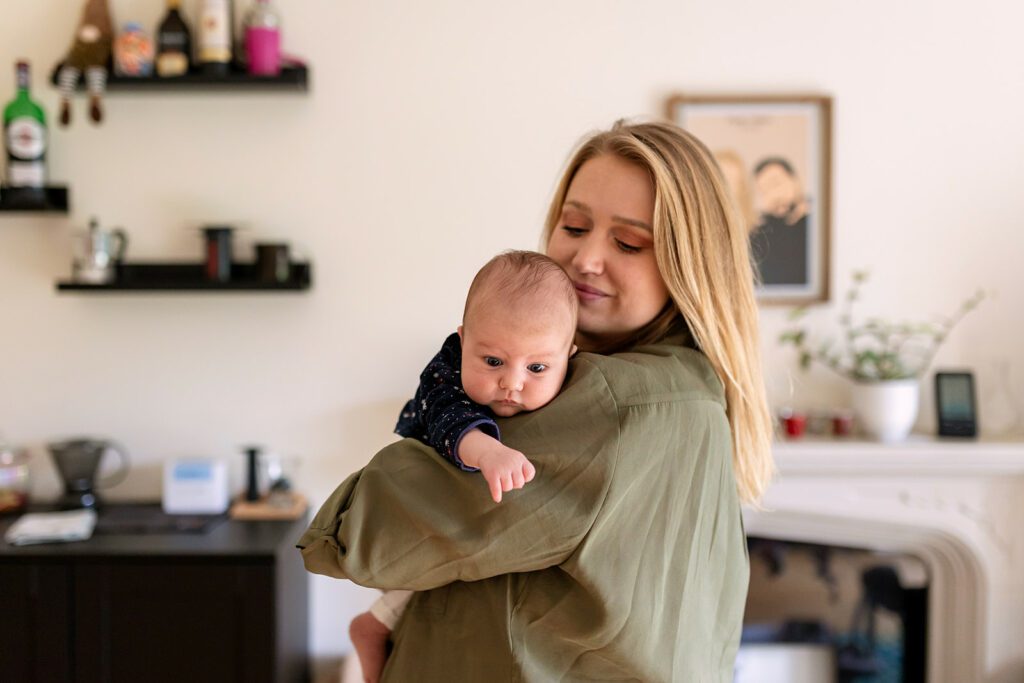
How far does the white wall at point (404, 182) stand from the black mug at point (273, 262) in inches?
4.8

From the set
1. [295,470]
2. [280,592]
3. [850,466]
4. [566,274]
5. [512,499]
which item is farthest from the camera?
[295,470]

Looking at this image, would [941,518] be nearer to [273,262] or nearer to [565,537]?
[273,262]

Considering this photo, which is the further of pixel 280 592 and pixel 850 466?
pixel 850 466

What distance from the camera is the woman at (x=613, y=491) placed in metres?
0.92

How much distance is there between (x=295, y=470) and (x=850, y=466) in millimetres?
1735

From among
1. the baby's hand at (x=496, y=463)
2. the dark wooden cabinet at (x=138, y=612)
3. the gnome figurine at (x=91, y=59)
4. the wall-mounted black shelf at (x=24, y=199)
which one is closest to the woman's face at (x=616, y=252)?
the baby's hand at (x=496, y=463)

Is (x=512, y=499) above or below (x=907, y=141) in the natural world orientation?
below

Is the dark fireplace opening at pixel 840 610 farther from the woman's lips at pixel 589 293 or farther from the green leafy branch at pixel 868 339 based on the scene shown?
the woman's lips at pixel 589 293

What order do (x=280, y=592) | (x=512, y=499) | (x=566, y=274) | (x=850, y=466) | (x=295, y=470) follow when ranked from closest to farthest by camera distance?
(x=512, y=499) → (x=566, y=274) → (x=280, y=592) → (x=850, y=466) → (x=295, y=470)

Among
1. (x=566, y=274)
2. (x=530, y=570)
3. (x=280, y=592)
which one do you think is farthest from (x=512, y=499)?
(x=280, y=592)

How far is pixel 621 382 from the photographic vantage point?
0.96 m

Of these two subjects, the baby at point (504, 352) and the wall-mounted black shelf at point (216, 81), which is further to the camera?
the wall-mounted black shelf at point (216, 81)

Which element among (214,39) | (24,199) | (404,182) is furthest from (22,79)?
(404,182)

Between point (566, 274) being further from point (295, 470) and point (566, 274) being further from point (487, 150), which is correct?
point (295, 470)
